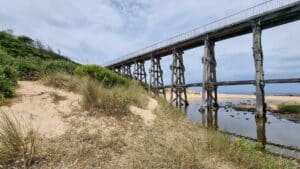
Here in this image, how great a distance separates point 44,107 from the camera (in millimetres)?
6758

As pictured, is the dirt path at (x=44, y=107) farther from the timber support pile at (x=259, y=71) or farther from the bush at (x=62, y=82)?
the timber support pile at (x=259, y=71)

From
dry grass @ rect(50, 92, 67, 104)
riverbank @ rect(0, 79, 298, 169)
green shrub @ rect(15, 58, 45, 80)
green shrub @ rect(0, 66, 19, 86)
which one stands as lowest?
riverbank @ rect(0, 79, 298, 169)

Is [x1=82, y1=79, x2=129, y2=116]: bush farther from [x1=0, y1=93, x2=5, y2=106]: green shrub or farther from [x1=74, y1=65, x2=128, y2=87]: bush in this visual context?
[x1=74, y1=65, x2=128, y2=87]: bush

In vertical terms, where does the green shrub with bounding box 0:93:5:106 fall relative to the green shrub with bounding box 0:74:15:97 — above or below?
below

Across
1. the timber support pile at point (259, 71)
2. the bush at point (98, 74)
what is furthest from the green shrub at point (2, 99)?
the timber support pile at point (259, 71)

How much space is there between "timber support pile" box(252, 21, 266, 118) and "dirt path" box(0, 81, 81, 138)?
11128mm

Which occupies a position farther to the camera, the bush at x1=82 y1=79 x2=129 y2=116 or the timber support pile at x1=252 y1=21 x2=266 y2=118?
the timber support pile at x1=252 y1=21 x2=266 y2=118

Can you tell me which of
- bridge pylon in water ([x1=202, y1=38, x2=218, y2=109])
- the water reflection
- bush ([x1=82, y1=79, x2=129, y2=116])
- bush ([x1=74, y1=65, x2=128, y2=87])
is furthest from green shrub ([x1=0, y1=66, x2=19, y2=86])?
bridge pylon in water ([x1=202, y1=38, x2=218, y2=109])

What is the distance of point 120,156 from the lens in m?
4.32

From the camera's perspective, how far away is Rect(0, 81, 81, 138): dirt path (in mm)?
5611

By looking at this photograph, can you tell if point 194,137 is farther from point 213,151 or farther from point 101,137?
point 101,137

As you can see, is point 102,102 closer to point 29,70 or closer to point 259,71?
point 29,70

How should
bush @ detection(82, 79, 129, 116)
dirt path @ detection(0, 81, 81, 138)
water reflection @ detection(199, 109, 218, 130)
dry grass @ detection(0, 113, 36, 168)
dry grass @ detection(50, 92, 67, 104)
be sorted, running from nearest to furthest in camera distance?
dry grass @ detection(0, 113, 36, 168) → dirt path @ detection(0, 81, 81, 138) → bush @ detection(82, 79, 129, 116) → dry grass @ detection(50, 92, 67, 104) → water reflection @ detection(199, 109, 218, 130)

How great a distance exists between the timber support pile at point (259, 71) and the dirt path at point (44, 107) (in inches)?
438
